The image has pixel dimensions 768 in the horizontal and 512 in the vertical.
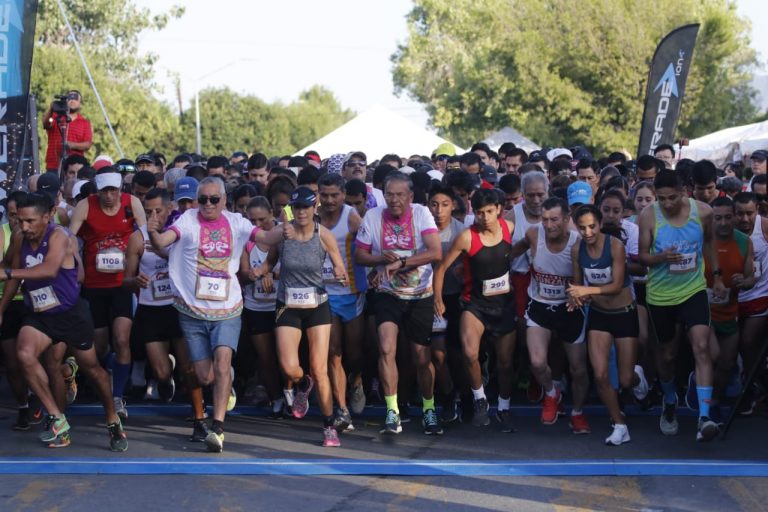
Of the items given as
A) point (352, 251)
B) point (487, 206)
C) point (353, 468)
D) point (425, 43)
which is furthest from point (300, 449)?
point (425, 43)

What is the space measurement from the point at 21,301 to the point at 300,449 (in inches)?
106

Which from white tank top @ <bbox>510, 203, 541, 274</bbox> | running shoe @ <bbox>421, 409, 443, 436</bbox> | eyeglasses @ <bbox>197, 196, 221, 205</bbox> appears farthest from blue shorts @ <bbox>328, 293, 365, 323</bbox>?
white tank top @ <bbox>510, 203, 541, 274</bbox>

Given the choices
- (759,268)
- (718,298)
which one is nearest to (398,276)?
(718,298)

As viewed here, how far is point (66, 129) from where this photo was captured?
15.0 m

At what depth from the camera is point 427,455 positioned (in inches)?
337

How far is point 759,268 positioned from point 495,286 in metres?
2.21

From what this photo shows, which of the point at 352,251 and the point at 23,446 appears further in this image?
the point at 352,251

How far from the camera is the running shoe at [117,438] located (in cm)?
867

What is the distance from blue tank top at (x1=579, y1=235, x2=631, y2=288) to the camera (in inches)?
351

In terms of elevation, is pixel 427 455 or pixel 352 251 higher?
pixel 352 251

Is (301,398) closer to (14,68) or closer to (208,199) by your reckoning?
(208,199)

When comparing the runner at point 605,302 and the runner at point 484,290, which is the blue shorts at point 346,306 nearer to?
the runner at point 484,290

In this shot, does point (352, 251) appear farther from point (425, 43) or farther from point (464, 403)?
point (425, 43)

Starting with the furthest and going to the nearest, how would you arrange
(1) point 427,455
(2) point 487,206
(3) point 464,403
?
1. (3) point 464,403
2. (2) point 487,206
3. (1) point 427,455
